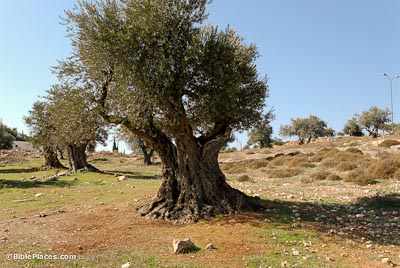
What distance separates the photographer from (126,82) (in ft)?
43.6

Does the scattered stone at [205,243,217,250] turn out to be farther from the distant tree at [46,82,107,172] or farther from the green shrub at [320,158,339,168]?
the green shrub at [320,158,339,168]

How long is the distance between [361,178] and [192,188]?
583 inches

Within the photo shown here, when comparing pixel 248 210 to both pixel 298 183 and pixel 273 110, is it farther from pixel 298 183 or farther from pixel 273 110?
pixel 298 183

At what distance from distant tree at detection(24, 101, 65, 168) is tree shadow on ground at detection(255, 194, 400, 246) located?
3554 cm

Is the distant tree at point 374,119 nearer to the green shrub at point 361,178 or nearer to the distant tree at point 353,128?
the distant tree at point 353,128

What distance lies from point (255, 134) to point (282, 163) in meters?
46.5

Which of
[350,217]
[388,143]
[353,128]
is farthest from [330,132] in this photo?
[350,217]

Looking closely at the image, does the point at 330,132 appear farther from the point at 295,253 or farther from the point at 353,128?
the point at 295,253

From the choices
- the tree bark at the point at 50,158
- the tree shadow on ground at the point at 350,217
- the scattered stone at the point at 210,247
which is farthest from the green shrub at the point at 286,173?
the tree bark at the point at 50,158

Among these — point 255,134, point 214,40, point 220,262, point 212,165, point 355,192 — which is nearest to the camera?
point 220,262

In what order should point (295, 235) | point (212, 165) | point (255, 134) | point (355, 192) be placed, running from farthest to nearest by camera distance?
point (255, 134), point (355, 192), point (212, 165), point (295, 235)

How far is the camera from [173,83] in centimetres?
1339

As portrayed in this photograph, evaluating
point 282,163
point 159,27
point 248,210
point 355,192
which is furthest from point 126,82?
point 282,163

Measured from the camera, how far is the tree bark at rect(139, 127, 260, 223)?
1456 cm
